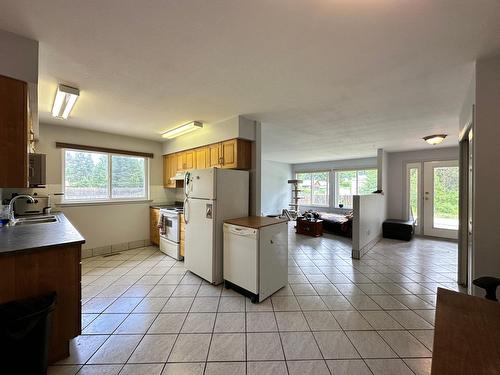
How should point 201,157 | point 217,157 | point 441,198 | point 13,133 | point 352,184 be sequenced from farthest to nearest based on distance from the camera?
1. point 352,184
2. point 441,198
3. point 201,157
4. point 217,157
5. point 13,133

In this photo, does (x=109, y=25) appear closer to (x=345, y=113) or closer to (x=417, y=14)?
(x=417, y=14)

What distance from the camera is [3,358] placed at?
45.7 inches

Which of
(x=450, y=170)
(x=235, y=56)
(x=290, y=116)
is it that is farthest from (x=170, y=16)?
(x=450, y=170)

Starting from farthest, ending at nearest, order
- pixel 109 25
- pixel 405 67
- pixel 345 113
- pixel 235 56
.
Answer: pixel 345 113, pixel 405 67, pixel 235 56, pixel 109 25

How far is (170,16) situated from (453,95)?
3.08 meters

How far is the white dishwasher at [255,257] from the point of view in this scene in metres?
2.51

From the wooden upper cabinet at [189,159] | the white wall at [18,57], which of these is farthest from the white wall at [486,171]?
the wooden upper cabinet at [189,159]

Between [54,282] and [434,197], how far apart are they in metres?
7.57

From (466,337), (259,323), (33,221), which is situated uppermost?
(33,221)

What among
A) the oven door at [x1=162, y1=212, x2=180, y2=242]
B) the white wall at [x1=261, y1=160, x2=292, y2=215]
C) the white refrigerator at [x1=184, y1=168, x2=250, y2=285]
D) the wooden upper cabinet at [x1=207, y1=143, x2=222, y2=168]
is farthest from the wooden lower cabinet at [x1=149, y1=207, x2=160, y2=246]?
the white wall at [x1=261, y1=160, x2=292, y2=215]

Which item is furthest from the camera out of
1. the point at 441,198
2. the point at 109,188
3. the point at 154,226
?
the point at 441,198

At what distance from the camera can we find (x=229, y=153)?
11.1ft

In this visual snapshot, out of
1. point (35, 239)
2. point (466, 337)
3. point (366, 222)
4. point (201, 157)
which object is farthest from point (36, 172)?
point (366, 222)

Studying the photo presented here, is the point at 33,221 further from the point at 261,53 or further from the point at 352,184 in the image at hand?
the point at 352,184
